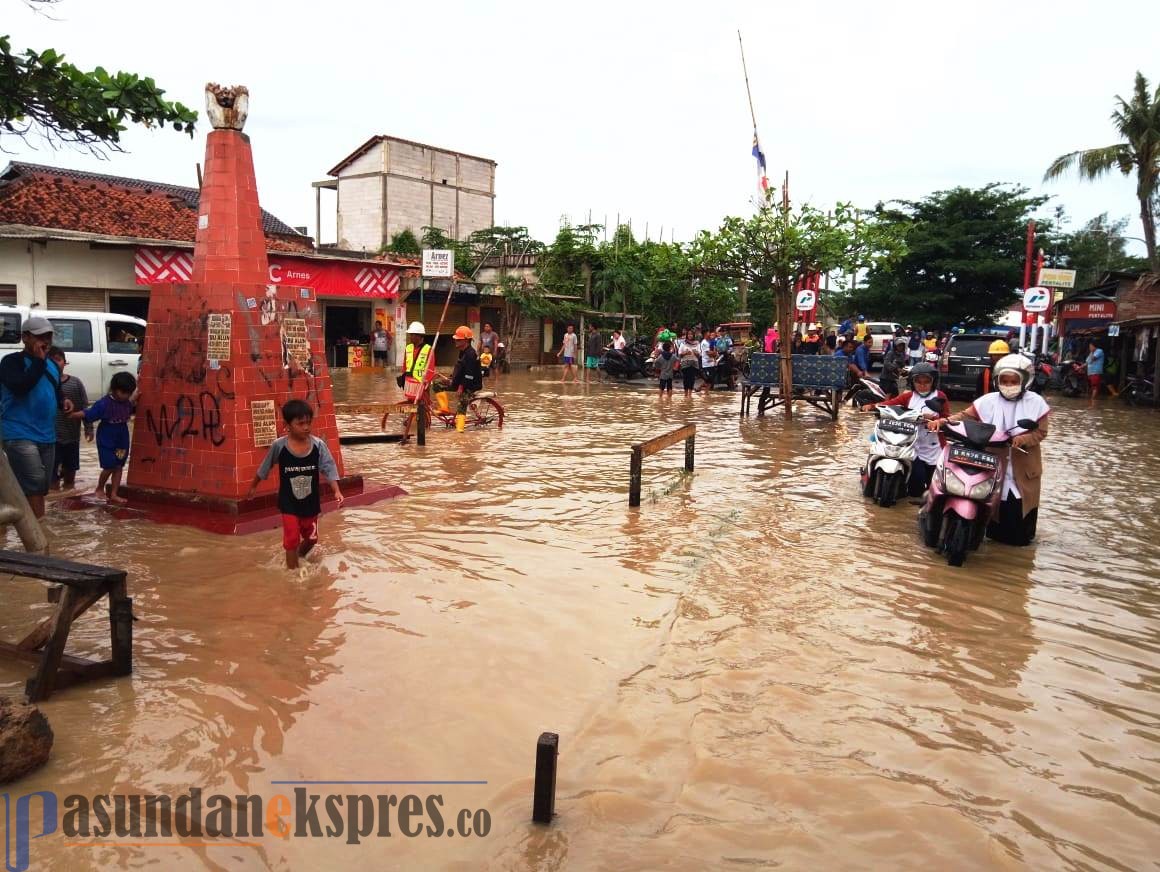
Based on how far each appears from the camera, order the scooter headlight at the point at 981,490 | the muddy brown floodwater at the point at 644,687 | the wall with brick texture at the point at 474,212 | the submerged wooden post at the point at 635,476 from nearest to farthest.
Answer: the muddy brown floodwater at the point at 644,687, the scooter headlight at the point at 981,490, the submerged wooden post at the point at 635,476, the wall with brick texture at the point at 474,212

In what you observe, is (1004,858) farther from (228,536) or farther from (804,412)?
(804,412)

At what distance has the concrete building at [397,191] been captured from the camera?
35.5 m

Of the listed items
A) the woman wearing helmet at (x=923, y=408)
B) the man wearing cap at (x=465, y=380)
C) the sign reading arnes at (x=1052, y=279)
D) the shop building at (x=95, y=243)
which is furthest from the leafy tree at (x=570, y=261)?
the woman wearing helmet at (x=923, y=408)

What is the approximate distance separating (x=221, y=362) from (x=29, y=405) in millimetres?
1425

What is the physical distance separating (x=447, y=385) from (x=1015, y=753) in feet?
34.7

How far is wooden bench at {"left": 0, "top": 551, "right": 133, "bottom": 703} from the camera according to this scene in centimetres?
387

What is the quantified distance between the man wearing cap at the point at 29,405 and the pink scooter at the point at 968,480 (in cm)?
678

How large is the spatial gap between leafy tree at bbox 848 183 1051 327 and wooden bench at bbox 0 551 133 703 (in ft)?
122

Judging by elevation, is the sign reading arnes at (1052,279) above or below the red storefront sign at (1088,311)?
above

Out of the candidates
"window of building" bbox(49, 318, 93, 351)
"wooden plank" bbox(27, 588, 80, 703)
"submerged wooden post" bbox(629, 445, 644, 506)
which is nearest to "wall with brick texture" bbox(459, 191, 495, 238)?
"window of building" bbox(49, 318, 93, 351)

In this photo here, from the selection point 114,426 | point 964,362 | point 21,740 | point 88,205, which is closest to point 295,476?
point 21,740

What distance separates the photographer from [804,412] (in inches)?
714

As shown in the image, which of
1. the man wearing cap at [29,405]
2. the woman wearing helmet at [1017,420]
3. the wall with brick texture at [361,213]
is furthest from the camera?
the wall with brick texture at [361,213]

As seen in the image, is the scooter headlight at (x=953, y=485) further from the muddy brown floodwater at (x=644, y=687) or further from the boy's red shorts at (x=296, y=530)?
the boy's red shorts at (x=296, y=530)
